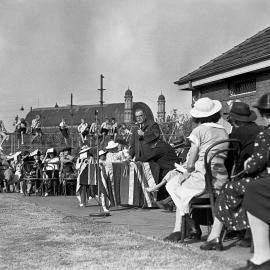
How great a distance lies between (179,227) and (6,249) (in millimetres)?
2015

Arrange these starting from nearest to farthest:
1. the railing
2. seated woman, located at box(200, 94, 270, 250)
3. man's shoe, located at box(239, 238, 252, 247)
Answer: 1. seated woman, located at box(200, 94, 270, 250)
2. man's shoe, located at box(239, 238, 252, 247)
3. the railing

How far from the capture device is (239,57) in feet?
55.0

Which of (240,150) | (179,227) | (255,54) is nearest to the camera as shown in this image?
(240,150)

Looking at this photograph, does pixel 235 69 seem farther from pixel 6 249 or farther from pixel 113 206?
pixel 6 249

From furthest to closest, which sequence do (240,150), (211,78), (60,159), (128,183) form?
(60,159), (211,78), (128,183), (240,150)

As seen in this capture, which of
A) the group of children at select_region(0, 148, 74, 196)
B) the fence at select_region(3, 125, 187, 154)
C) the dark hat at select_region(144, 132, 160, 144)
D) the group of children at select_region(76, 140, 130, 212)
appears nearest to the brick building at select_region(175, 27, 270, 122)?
the dark hat at select_region(144, 132, 160, 144)

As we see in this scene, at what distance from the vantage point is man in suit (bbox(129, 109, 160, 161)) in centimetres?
1333

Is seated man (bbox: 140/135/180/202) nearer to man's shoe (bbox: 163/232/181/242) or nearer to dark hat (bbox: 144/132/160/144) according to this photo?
dark hat (bbox: 144/132/160/144)

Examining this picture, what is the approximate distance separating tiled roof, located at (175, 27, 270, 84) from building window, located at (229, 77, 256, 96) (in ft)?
1.57

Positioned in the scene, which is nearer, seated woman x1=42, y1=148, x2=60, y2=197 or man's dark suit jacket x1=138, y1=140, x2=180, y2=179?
man's dark suit jacket x1=138, y1=140, x2=180, y2=179

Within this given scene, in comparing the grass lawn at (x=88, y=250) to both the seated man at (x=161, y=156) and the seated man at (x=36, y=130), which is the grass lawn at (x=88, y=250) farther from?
the seated man at (x=36, y=130)

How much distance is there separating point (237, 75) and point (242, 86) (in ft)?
1.50

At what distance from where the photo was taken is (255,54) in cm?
1520

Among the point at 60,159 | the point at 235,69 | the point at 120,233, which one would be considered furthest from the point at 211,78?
the point at 120,233
